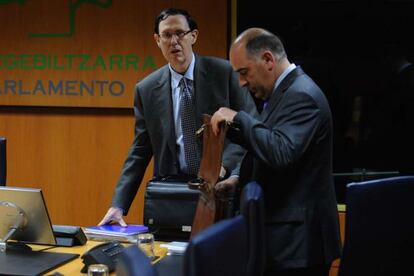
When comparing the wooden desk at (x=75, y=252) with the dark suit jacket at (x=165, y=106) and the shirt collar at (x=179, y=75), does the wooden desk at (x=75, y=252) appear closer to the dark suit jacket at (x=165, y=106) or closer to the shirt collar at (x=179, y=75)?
the dark suit jacket at (x=165, y=106)

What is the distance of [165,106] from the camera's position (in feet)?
10.7

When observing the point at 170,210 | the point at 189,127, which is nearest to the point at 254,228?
the point at 170,210

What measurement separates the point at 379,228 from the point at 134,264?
138cm

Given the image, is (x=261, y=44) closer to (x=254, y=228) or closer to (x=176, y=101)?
(x=254, y=228)

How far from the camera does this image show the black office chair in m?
2.35

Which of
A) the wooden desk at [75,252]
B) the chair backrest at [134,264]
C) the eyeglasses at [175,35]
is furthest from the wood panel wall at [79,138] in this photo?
the chair backrest at [134,264]

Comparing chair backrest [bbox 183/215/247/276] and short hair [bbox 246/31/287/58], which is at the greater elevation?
short hair [bbox 246/31/287/58]

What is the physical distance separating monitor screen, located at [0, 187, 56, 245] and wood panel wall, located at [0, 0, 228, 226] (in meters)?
1.93

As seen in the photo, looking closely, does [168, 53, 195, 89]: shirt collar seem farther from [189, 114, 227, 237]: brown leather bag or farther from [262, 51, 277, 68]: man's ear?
[262, 51, 277, 68]: man's ear

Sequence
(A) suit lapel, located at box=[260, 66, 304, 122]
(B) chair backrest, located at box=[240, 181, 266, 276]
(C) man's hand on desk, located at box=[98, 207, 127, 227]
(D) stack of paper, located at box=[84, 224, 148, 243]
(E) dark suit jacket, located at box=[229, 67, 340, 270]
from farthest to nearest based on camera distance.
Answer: (C) man's hand on desk, located at box=[98, 207, 127, 227]
(D) stack of paper, located at box=[84, 224, 148, 243]
(A) suit lapel, located at box=[260, 66, 304, 122]
(E) dark suit jacket, located at box=[229, 67, 340, 270]
(B) chair backrest, located at box=[240, 181, 266, 276]

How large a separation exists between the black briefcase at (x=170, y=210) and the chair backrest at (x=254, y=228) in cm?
76

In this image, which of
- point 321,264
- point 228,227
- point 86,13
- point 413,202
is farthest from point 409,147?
point 228,227

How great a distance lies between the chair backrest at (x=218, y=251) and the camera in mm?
1307

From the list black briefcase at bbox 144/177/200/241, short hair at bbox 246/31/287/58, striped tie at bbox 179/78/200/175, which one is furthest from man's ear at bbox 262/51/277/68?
striped tie at bbox 179/78/200/175
